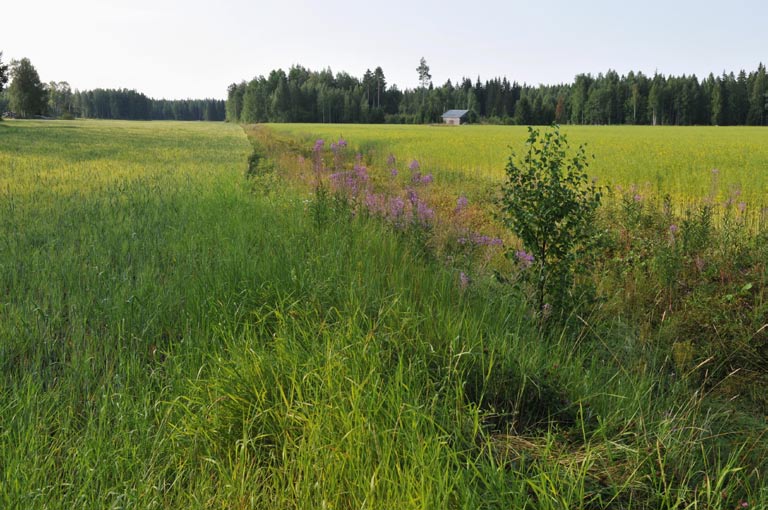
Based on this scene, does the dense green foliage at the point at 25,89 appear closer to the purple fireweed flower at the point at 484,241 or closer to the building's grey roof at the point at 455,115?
the building's grey roof at the point at 455,115

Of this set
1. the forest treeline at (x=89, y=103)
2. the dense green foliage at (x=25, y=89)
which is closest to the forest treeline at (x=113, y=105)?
the forest treeline at (x=89, y=103)

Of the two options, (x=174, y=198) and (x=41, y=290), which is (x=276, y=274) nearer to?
(x=41, y=290)

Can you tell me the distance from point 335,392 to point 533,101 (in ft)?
400

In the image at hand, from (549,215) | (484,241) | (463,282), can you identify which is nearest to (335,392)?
(463,282)

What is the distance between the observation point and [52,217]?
7.13m

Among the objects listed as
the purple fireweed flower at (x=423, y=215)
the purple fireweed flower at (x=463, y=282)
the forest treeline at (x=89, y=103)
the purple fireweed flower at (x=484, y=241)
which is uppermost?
the forest treeline at (x=89, y=103)

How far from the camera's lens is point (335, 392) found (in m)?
2.59

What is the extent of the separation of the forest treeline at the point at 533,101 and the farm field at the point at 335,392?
94.2 meters

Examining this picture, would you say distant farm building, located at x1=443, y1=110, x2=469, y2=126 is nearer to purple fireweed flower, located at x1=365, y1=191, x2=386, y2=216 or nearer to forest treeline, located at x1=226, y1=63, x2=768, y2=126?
forest treeline, located at x1=226, y1=63, x2=768, y2=126

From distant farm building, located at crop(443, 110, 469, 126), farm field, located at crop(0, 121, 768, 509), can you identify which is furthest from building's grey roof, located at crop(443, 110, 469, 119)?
farm field, located at crop(0, 121, 768, 509)

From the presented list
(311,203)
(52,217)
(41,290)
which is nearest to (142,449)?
(41,290)

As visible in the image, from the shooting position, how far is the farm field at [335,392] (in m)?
2.11

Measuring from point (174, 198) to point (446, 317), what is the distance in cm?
667

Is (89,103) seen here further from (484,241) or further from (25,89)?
(484,241)
